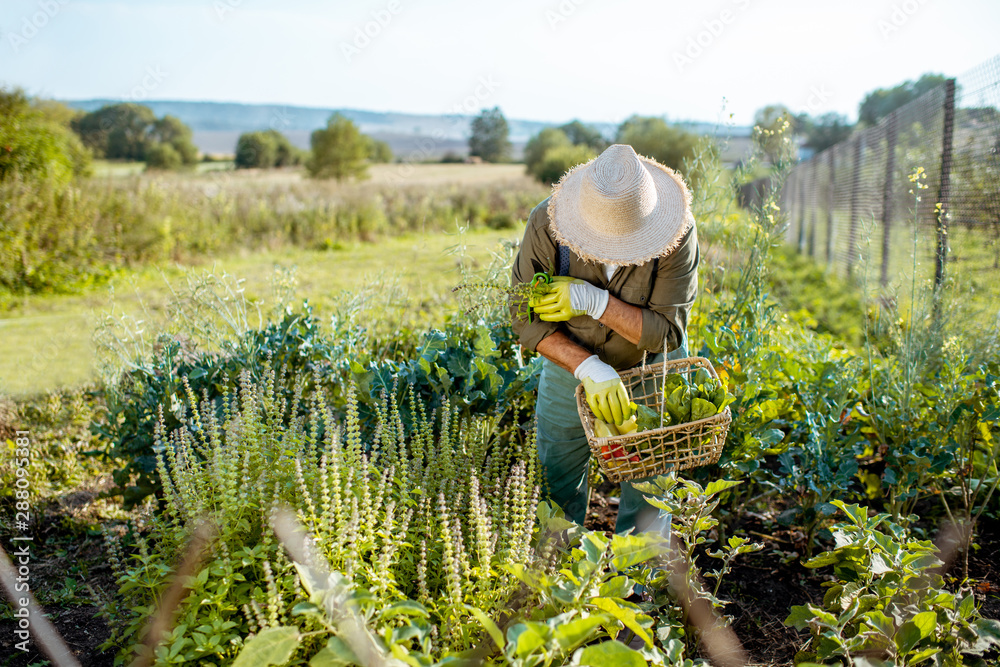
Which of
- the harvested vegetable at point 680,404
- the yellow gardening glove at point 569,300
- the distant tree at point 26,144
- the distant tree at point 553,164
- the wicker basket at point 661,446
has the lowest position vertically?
the wicker basket at point 661,446

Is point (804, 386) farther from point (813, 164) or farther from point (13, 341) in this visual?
point (813, 164)

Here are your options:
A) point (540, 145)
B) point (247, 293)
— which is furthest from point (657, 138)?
point (247, 293)

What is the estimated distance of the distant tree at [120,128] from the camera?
18125mm

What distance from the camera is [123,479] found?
2508 mm

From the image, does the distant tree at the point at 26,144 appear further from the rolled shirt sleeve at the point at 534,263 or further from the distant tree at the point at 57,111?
→ the rolled shirt sleeve at the point at 534,263

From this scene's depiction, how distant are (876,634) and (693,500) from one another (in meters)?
0.50

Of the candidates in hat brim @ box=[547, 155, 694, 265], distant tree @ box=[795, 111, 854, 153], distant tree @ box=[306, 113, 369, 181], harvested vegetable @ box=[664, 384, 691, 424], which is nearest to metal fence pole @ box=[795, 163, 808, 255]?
hat brim @ box=[547, 155, 694, 265]

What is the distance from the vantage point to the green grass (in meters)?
4.04

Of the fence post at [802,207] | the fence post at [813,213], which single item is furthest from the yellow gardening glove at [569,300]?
the fence post at [802,207]

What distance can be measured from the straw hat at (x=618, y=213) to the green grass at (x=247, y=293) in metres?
0.92

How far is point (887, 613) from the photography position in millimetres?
1594

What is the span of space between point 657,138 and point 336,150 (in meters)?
11.7

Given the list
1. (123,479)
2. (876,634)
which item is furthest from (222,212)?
(876,634)

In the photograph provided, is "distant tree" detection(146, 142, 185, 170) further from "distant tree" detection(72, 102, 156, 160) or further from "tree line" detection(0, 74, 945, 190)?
"distant tree" detection(72, 102, 156, 160)
